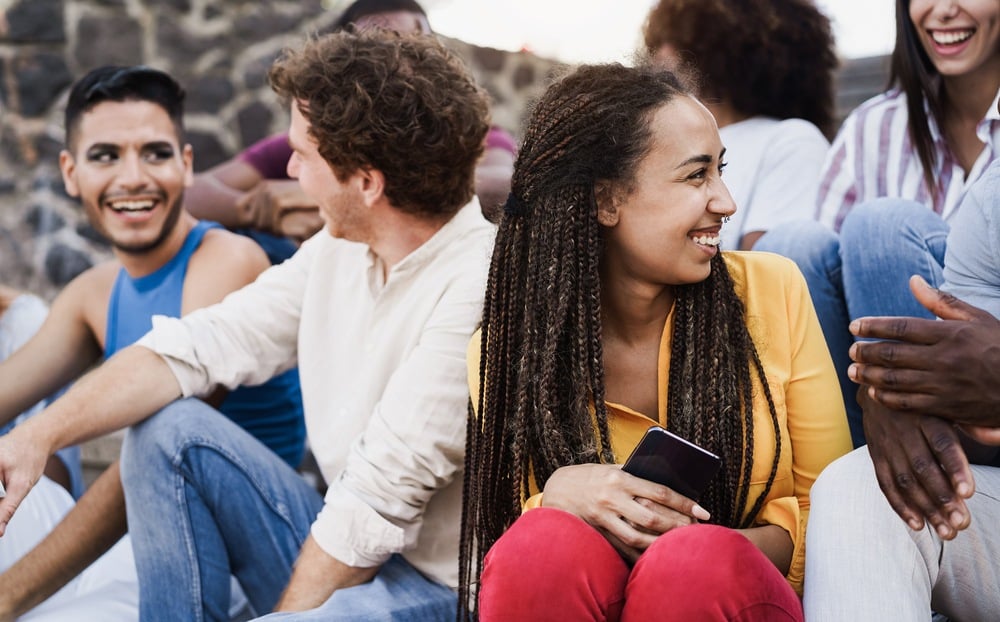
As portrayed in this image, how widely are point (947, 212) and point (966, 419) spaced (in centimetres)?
106

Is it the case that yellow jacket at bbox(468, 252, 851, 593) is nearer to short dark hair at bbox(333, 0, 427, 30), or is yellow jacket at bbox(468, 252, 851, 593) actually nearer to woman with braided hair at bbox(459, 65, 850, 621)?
woman with braided hair at bbox(459, 65, 850, 621)

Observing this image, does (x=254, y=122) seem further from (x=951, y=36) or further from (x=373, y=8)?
(x=951, y=36)

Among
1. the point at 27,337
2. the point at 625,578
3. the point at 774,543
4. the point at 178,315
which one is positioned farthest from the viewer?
the point at 27,337

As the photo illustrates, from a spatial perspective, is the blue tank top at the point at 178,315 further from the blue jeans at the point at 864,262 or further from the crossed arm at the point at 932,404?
the crossed arm at the point at 932,404

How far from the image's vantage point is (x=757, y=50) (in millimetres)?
3119

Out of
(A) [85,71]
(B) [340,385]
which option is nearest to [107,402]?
(B) [340,385]

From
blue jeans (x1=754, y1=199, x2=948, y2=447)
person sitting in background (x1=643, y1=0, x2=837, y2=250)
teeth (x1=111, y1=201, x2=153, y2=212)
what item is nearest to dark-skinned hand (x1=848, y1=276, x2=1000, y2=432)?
blue jeans (x1=754, y1=199, x2=948, y2=447)

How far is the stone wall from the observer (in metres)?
4.53

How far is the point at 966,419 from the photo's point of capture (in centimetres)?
158

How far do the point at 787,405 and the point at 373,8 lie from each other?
7.12 ft

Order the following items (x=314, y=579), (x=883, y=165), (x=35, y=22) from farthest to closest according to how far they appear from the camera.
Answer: (x=35, y=22) < (x=883, y=165) < (x=314, y=579)

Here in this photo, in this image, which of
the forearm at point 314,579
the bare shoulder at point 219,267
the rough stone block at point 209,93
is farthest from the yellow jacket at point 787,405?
the rough stone block at point 209,93

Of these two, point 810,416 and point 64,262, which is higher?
point 810,416

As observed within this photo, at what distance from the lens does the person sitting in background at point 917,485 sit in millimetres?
1544
